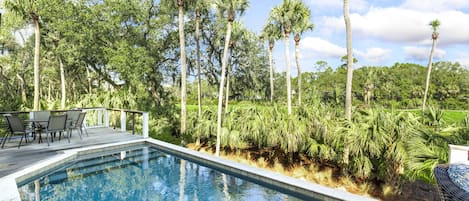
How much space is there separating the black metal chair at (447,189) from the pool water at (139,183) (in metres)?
2.03

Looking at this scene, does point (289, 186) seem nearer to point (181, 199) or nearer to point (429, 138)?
point (181, 199)

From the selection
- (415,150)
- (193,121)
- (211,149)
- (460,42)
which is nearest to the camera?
(415,150)

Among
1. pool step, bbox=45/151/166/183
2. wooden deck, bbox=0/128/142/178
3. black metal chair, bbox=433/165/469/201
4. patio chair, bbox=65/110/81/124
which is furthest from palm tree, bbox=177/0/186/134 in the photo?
black metal chair, bbox=433/165/469/201

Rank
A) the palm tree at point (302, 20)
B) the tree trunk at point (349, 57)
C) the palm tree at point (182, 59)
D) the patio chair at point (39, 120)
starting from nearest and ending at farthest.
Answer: the patio chair at point (39, 120) < the tree trunk at point (349, 57) < the palm tree at point (302, 20) < the palm tree at point (182, 59)

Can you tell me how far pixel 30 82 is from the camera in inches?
1130

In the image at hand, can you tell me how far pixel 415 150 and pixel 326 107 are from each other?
172 inches

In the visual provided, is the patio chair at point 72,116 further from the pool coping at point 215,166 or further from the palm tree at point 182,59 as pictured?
the palm tree at point 182,59

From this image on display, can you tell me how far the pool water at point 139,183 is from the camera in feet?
13.1

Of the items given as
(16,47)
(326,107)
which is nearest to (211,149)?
(326,107)

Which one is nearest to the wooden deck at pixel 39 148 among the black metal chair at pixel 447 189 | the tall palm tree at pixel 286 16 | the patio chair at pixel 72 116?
the patio chair at pixel 72 116

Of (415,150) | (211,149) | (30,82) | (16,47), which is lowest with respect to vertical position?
(211,149)

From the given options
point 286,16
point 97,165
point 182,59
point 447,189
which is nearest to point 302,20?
point 286,16

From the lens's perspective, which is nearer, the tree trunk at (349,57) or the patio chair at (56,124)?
the patio chair at (56,124)

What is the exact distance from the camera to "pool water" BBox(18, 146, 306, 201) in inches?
157
